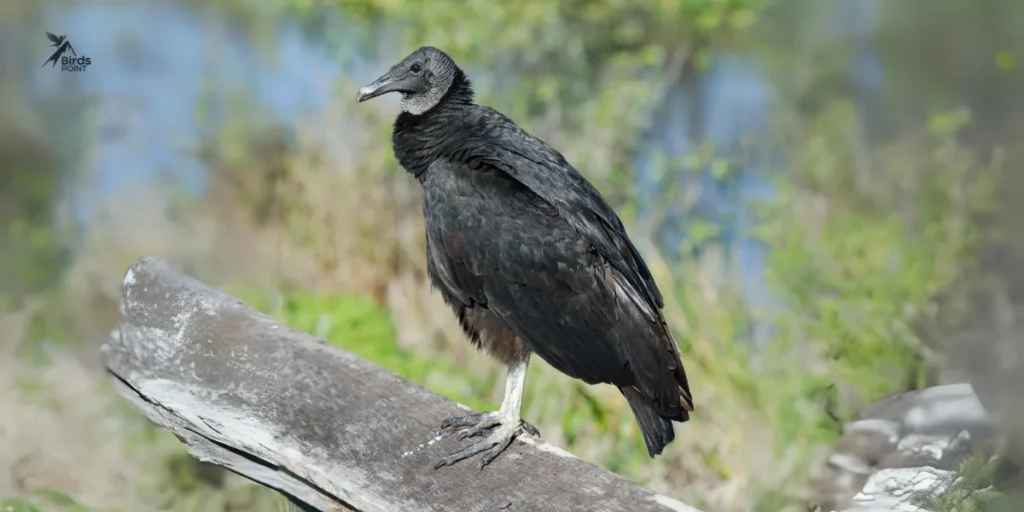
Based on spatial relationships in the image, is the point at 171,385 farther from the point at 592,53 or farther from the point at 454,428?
the point at 592,53

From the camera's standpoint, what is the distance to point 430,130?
88.3 inches

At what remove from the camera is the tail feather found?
1.93 meters

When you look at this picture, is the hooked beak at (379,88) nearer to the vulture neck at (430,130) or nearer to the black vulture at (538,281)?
the vulture neck at (430,130)

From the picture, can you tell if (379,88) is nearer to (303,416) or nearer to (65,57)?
(303,416)

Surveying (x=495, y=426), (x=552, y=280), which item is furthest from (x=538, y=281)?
(x=495, y=426)

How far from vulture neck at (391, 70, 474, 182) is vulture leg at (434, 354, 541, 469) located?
53 cm

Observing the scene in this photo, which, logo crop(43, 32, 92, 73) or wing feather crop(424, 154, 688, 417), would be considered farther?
logo crop(43, 32, 92, 73)

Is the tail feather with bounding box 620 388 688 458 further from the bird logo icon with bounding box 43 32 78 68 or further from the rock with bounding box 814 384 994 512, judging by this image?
the bird logo icon with bounding box 43 32 78 68

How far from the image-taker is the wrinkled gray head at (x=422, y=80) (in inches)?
89.8

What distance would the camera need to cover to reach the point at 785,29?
152 inches

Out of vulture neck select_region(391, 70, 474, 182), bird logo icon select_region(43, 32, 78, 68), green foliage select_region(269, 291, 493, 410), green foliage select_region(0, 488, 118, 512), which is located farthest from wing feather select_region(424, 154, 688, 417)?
bird logo icon select_region(43, 32, 78, 68)

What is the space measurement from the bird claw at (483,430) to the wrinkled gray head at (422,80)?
0.79 metres

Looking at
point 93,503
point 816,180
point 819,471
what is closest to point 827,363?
point 819,471

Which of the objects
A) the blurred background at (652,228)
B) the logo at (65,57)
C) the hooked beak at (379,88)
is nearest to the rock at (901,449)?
the blurred background at (652,228)
